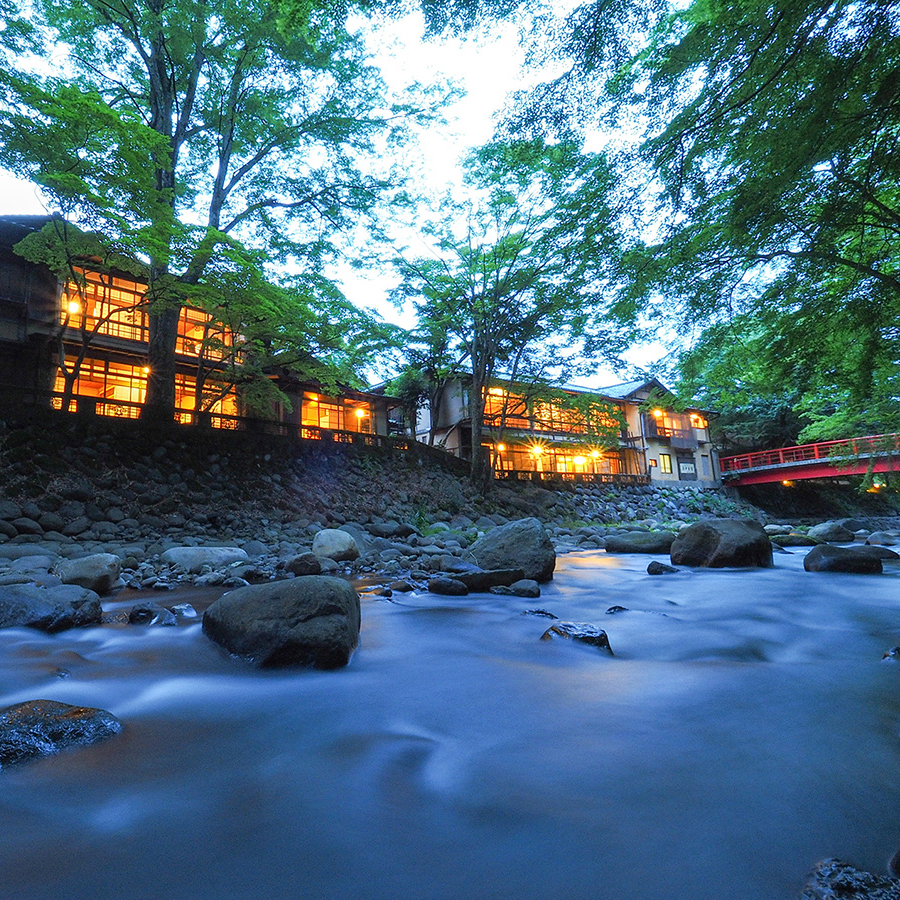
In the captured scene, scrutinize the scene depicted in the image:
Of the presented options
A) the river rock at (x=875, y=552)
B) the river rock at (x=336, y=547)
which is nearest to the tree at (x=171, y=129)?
the river rock at (x=336, y=547)

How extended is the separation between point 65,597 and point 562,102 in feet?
20.3

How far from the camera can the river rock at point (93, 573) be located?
5566 millimetres

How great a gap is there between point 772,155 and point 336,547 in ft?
26.2

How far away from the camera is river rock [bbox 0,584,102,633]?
12.6ft

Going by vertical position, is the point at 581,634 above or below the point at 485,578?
below

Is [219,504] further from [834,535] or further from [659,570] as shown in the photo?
[834,535]

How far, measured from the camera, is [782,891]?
4.05 ft

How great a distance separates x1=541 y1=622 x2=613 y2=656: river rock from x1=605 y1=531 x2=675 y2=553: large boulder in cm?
833

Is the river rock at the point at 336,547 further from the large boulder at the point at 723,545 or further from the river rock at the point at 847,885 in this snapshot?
the river rock at the point at 847,885

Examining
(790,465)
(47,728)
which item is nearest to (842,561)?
(47,728)

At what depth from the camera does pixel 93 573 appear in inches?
220

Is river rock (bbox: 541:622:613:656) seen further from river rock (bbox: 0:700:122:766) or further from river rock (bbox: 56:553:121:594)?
river rock (bbox: 56:553:121:594)

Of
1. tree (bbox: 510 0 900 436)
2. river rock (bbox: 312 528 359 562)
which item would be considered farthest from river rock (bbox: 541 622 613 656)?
river rock (bbox: 312 528 359 562)

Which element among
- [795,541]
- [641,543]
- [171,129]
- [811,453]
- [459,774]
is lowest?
[459,774]
